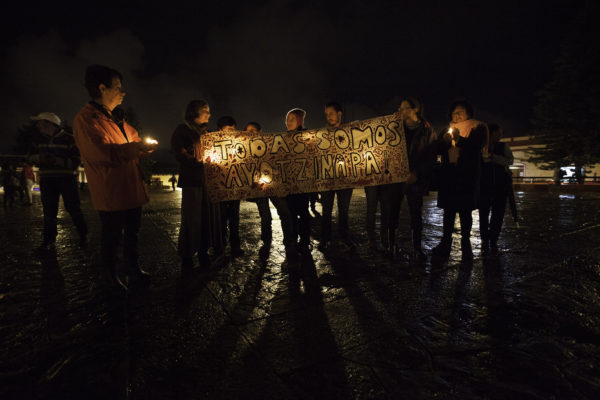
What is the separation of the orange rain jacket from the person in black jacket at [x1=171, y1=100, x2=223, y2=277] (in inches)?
18.9

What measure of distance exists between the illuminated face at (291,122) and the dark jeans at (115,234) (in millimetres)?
2132

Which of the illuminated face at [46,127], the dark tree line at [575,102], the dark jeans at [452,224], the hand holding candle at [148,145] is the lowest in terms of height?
the dark jeans at [452,224]

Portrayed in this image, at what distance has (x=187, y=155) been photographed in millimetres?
2975

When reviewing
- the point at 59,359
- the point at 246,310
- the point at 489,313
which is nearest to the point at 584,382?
the point at 489,313

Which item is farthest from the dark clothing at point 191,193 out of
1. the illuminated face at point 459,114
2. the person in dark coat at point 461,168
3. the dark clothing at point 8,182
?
the dark clothing at point 8,182

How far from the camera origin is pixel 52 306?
2176mm

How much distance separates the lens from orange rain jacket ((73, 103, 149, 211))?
2328 mm

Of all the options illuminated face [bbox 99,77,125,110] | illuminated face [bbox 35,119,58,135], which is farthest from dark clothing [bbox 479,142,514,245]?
illuminated face [bbox 35,119,58,135]

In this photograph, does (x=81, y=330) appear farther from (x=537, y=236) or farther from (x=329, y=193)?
(x=537, y=236)

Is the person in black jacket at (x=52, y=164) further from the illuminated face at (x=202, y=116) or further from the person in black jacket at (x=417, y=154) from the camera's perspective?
the person in black jacket at (x=417, y=154)

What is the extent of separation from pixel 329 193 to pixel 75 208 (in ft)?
12.2

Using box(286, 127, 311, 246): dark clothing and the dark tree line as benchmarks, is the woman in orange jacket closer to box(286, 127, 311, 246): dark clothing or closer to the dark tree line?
box(286, 127, 311, 246): dark clothing

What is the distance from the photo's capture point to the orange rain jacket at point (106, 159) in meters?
2.33

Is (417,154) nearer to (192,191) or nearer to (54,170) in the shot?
(192,191)
